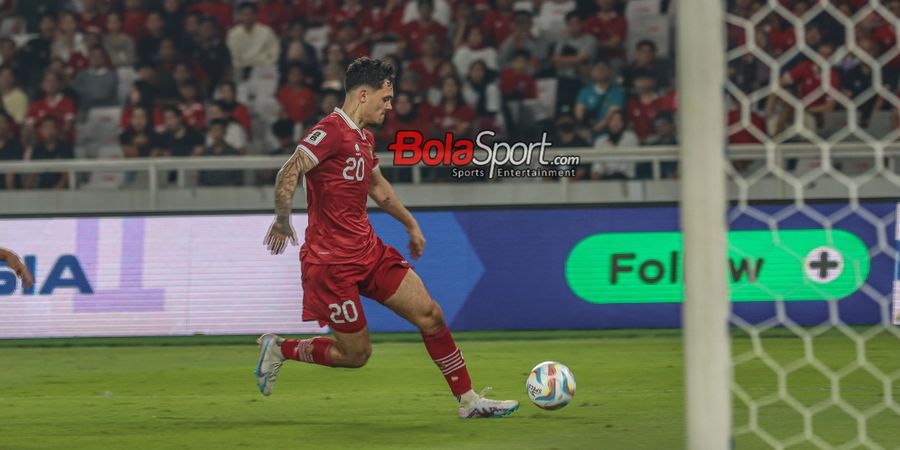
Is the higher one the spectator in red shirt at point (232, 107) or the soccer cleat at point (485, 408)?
Result: the spectator in red shirt at point (232, 107)

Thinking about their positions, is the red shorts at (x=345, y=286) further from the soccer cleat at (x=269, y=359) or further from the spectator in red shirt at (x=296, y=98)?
the spectator in red shirt at (x=296, y=98)

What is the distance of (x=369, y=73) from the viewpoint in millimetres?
6441

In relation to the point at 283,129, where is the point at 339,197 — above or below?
above

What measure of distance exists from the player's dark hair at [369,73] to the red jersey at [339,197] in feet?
0.60

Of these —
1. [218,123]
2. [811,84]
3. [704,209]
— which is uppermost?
[811,84]

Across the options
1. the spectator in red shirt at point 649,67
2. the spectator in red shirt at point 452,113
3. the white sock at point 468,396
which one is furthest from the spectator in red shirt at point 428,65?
the white sock at point 468,396

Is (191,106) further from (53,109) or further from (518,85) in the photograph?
(518,85)

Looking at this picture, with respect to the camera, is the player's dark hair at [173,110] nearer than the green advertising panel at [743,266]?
No

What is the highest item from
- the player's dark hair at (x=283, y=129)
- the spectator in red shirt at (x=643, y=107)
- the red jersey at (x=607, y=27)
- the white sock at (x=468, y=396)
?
the red jersey at (x=607, y=27)

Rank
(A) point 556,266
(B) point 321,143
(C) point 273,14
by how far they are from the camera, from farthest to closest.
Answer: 1. (C) point 273,14
2. (A) point 556,266
3. (B) point 321,143

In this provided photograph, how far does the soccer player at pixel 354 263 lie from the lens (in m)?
6.46

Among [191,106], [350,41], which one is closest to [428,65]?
[350,41]

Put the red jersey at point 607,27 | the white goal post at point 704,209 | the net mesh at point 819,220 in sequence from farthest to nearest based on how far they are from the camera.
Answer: the red jersey at point 607,27 → the net mesh at point 819,220 → the white goal post at point 704,209

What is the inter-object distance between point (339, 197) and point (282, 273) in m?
4.47
